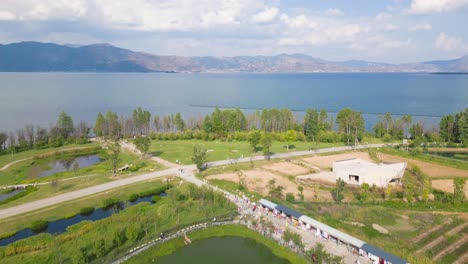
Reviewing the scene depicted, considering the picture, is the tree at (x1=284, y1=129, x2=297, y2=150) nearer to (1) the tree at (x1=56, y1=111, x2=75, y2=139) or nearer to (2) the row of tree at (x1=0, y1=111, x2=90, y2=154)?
(2) the row of tree at (x1=0, y1=111, x2=90, y2=154)

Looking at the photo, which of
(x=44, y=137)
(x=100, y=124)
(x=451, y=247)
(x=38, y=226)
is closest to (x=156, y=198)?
(x=38, y=226)

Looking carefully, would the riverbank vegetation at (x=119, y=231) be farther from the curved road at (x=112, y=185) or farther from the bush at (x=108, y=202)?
the curved road at (x=112, y=185)

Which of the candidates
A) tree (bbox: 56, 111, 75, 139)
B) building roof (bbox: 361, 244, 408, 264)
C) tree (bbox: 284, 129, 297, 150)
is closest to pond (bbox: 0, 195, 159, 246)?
building roof (bbox: 361, 244, 408, 264)

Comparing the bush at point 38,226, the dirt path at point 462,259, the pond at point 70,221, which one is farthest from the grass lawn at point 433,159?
the bush at point 38,226

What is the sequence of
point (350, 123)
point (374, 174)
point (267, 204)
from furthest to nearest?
point (350, 123), point (374, 174), point (267, 204)

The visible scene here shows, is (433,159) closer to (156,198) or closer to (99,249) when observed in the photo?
(156,198)

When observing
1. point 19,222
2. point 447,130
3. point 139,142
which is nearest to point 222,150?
point 139,142
